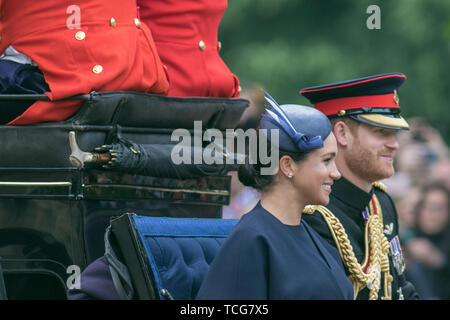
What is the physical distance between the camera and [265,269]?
2.93 m

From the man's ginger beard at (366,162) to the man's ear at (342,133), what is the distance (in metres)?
0.03

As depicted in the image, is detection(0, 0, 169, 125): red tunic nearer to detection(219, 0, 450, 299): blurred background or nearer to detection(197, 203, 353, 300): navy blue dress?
detection(197, 203, 353, 300): navy blue dress

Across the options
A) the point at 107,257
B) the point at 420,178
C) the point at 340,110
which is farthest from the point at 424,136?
the point at 107,257

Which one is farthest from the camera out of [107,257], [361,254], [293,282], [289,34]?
[289,34]

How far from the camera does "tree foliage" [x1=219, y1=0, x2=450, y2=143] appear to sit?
1172 centimetres

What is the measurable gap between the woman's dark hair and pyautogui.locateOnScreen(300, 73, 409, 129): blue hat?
1.06 meters

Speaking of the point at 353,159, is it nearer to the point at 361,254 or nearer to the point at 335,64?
the point at 361,254

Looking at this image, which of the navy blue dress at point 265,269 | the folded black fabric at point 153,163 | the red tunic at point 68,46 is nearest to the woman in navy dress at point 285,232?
the navy blue dress at point 265,269

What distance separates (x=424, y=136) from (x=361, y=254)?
3738mm

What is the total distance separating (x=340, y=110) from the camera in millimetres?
4223

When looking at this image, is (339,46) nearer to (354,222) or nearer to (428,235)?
(428,235)

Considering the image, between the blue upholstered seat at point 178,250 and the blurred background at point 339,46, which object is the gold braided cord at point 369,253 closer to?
the blue upholstered seat at point 178,250

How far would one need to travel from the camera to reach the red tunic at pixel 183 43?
409 centimetres

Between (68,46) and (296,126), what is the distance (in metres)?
1.02
